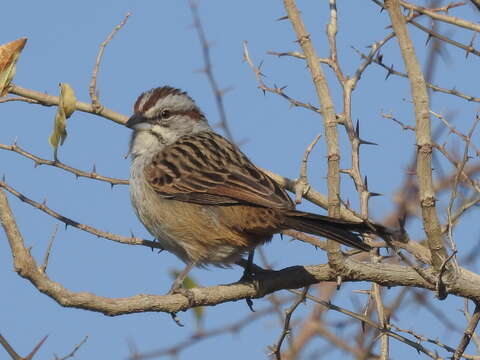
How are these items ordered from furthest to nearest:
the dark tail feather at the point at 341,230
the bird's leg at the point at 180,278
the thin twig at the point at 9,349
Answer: the bird's leg at the point at 180,278 → the dark tail feather at the point at 341,230 → the thin twig at the point at 9,349

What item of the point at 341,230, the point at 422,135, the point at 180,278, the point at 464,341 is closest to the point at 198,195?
the point at 180,278

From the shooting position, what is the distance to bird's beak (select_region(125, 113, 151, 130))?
5893 millimetres

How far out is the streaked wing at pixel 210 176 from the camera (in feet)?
17.4

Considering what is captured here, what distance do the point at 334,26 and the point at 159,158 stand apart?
1.94 meters

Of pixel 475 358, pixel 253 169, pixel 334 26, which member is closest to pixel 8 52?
pixel 334 26

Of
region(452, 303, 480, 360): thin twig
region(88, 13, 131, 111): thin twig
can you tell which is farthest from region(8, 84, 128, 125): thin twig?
region(452, 303, 480, 360): thin twig

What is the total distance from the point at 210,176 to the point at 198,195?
169 mm

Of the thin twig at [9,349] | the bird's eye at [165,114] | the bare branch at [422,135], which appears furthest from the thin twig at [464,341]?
the bird's eye at [165,114]

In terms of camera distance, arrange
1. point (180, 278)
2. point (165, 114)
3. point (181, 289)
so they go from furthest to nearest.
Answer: point (165, 114), point (180, 278), point (181, 289)

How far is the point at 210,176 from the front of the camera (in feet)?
18.8

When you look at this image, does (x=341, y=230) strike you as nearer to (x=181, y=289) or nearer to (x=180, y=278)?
(x=181, y=289)

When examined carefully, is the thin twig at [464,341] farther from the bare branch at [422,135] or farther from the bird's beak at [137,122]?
the bird's beak at [137,122]

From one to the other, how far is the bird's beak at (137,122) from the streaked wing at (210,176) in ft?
0.81

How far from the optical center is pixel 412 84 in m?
3.99
